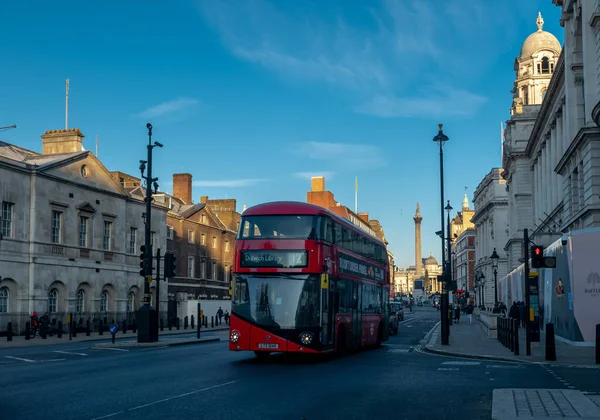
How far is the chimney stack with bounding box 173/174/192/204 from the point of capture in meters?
72.2

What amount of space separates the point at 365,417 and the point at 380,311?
19043mm

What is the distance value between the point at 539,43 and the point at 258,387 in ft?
307

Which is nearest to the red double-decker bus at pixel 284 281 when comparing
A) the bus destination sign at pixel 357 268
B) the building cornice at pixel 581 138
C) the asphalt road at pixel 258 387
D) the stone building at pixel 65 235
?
the asphalt road at pixel 258 387

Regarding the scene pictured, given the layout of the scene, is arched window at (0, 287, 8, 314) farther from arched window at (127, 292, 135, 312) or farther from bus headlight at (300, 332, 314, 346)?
bus headlight at (300, 332, 314, 346)

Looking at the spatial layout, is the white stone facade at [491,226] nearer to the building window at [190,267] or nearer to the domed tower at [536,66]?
the domed tower at [536,66]

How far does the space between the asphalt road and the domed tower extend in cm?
8114

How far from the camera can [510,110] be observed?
10231 cm

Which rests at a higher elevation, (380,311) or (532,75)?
(532,75)

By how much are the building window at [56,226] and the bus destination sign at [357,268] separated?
81.4 ft

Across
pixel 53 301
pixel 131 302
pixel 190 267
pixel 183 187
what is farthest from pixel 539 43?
pixel 53 301

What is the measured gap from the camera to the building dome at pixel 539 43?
9744 centimetres

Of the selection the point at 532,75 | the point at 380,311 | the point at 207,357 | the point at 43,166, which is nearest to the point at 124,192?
the point at 43,166

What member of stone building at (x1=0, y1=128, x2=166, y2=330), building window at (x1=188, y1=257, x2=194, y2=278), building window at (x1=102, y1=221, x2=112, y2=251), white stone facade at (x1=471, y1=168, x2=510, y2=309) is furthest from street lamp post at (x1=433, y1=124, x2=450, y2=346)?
white stone facade at (x1=471, y1=168, x2=510, y2=309)

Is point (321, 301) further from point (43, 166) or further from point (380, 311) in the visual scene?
point (43, 166)
